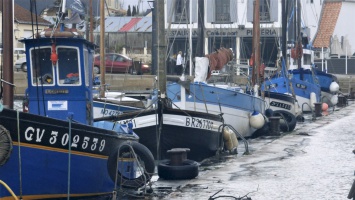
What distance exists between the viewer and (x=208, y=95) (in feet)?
70.9

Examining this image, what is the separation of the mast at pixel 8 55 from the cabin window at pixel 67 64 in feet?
5.52

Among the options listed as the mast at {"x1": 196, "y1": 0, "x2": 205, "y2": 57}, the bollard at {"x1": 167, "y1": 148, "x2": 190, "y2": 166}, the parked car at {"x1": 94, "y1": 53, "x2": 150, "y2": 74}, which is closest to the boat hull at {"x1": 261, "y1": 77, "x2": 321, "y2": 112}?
the mast at {"x1": 196, "y1": 0, "x2": 205, "y2": 57}

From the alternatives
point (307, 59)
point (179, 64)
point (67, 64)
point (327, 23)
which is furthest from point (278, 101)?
point (327, 23)

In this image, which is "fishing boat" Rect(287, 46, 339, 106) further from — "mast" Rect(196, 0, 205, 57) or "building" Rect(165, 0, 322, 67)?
"mast" Rect(196, 0, 205, 57)

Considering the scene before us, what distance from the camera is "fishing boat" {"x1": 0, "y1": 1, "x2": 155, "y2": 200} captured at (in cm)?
1044

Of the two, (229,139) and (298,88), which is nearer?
(229,139)

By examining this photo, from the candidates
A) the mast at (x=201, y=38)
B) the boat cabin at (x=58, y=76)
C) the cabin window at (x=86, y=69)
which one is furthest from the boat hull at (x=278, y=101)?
the boat cabin at (x=58, y=76)

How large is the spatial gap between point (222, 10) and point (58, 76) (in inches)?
1493

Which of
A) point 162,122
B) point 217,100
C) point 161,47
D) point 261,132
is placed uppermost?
point 161,47

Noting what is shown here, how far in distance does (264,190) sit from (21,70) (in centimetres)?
2844

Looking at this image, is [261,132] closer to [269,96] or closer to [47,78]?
[269,96]

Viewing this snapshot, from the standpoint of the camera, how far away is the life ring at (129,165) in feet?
40.9

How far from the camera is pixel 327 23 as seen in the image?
5741 cm

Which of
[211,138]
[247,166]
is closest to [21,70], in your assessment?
[211,138]
